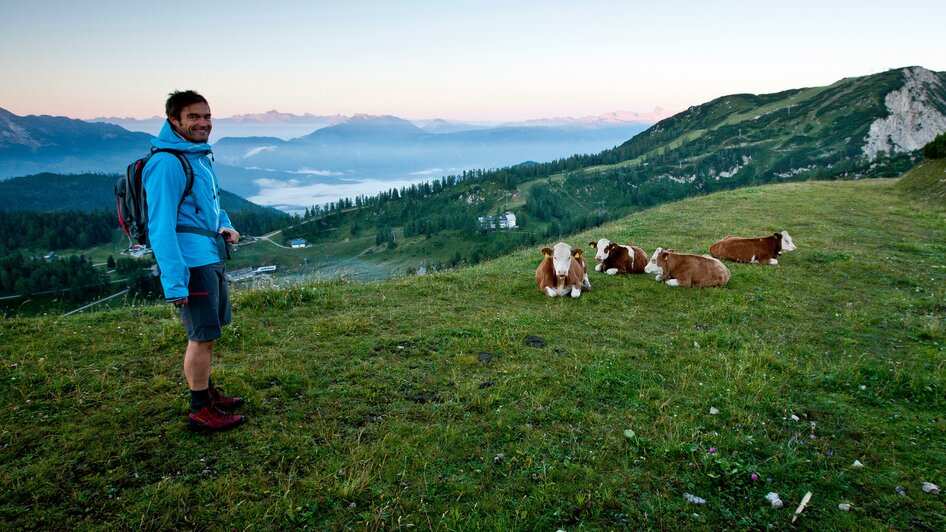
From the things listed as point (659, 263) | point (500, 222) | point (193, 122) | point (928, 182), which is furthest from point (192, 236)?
point (500, 222)

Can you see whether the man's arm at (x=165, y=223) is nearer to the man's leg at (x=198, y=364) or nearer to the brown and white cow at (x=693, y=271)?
the man's leg at (x=198, y=364)

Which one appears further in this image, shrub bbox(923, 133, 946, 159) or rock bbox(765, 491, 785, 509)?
shrub bbox(923, 133, 946, 159)

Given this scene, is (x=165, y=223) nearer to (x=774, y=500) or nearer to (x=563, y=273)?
(x=774, y=500)

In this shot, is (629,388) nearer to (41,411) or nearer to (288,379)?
(288,379)

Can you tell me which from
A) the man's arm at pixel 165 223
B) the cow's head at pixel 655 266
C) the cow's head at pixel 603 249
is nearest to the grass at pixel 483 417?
the man's arm at pixel 165 223

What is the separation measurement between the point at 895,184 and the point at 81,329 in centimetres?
4764

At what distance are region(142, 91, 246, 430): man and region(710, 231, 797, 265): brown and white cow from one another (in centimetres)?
1560

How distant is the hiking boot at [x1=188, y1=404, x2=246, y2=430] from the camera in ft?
17.4

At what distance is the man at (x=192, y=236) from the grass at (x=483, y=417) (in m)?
0.67

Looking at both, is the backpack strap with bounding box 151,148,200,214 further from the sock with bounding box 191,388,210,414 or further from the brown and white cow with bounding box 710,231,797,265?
the brown and white cow with bounding box 710,231,797,265

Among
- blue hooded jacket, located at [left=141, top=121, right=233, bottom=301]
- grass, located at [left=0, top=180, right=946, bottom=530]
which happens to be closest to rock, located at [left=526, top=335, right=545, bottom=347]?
grass, located at [left=0, top=180, right=946, bottom=530]

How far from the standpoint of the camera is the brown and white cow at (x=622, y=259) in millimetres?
14500

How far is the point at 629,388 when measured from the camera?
6809 millimetres

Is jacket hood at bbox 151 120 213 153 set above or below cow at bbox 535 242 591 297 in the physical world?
above
